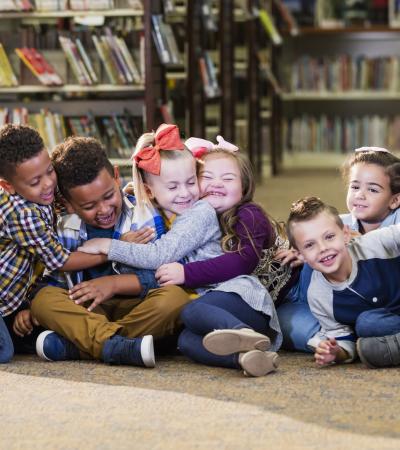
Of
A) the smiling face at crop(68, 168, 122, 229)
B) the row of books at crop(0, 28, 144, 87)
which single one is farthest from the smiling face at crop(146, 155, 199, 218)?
the row of books at crop(0, 28, 144, 87)

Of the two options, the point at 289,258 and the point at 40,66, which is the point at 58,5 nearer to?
the point at 40,66

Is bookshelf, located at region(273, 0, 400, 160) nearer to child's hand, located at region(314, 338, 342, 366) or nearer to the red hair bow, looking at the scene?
the red hair bow

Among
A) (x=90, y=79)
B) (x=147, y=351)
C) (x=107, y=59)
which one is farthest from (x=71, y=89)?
(x=147, y=351)

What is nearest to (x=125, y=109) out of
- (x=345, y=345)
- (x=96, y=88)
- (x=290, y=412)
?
(x=96, y=88)

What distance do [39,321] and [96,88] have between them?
234 cm

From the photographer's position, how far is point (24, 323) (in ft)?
7.96

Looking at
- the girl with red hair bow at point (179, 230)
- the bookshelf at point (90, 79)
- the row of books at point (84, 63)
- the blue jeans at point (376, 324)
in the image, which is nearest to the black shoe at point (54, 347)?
the girl with red hair bow at point (179, 230)

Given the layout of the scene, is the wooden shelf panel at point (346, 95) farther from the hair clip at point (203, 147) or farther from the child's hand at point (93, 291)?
the child's hand at point (93, 291)

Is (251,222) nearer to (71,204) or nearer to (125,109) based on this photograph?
(71,204)

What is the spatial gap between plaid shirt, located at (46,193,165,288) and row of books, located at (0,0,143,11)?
2.19 meters

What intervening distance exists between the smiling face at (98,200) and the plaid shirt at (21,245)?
2.8 inches

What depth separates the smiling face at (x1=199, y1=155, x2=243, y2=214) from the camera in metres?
2.44

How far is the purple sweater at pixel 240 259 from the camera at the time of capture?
7.69 ft

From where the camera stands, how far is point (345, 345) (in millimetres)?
2260
